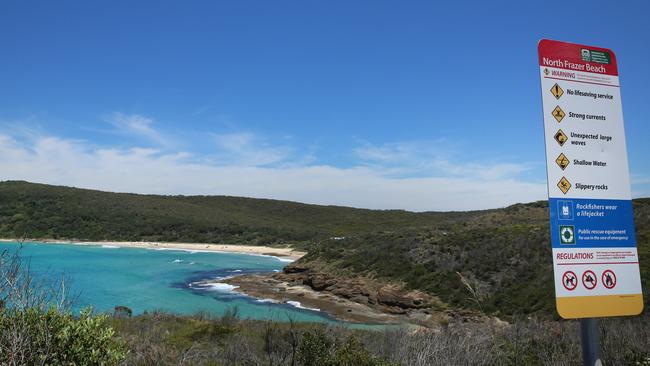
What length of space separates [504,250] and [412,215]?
82.9 metres

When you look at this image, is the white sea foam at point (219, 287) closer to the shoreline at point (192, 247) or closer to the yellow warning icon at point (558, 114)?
the shoreline at point (192, 247)

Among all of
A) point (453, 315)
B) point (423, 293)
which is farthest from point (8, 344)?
point (423, 293)

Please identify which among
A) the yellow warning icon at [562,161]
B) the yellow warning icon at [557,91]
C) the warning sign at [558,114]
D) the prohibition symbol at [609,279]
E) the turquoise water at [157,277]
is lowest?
the turquoise water at [157,277]

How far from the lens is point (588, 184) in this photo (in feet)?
8.38

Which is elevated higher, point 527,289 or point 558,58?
point 558,58

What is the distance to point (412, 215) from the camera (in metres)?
110

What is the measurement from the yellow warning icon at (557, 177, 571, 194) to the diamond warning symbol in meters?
0.22

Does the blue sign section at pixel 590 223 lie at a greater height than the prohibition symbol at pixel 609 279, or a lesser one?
greater

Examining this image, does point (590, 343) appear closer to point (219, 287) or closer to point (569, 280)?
point (569, 280)

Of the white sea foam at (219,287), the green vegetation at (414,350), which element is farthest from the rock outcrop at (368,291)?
the green vegetation at (414,350)

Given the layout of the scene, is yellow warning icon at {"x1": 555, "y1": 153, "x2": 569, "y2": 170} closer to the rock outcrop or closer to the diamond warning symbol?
the diamond warning symbol

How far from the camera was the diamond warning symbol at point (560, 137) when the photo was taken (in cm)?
254

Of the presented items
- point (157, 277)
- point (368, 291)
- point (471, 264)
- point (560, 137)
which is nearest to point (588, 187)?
point (560, 137)

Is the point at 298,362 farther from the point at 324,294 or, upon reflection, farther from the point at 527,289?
the point at 324,294
